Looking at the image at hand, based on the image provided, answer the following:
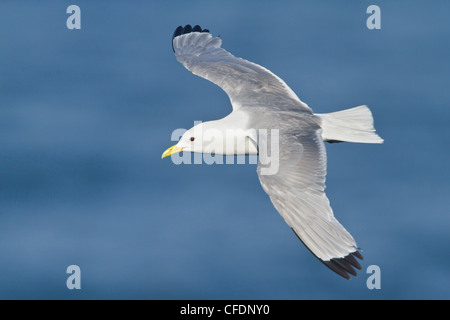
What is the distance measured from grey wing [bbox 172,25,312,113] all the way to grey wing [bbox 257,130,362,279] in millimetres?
873

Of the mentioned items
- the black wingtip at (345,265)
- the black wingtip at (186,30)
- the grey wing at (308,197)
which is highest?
the black wingtip at (186,30)

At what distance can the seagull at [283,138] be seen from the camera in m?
7.00

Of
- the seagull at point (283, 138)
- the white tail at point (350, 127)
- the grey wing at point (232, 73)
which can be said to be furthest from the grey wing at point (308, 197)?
the grey wing at point (232, 73)

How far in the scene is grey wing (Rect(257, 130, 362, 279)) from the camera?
6.91m

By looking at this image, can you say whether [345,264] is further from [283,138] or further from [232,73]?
[232,73]

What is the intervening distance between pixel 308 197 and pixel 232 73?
244cm

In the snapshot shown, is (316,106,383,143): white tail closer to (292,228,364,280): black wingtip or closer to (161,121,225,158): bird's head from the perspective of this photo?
(161,121,225,158): bird's head

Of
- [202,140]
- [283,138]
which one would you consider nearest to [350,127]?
[283,138]

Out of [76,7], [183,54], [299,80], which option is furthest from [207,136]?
[76,7]

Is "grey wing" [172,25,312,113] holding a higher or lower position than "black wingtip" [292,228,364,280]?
higher

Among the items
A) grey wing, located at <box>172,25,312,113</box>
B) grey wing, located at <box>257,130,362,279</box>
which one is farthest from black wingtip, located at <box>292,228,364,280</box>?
grey wing, located at <box>172,25,312,113</box>

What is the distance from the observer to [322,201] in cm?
723

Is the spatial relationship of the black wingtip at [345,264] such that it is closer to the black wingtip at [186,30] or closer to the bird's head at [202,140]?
the bird's head at [202,140]

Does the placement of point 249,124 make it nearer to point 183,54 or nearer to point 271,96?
point 271,96
